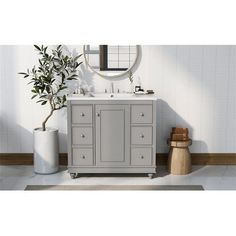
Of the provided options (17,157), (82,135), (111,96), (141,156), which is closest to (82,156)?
(82,135)

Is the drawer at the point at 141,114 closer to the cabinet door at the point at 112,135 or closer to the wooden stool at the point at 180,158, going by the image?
the cabinet door at the point at 112,135

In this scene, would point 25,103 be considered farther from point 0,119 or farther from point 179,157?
point 179,157

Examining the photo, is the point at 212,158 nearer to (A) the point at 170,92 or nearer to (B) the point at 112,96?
(A) the point at 170,92

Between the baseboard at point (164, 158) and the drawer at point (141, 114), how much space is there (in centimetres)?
77

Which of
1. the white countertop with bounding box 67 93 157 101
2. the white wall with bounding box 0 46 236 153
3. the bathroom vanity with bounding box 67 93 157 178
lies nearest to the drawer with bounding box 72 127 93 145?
the bathroom vanity with bounding box 67 93 157 178

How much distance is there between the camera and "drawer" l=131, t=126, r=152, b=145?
5043mm

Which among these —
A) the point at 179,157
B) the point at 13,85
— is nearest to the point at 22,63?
the point at 13,85

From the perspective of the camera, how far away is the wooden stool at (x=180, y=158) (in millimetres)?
5289

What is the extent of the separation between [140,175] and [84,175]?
617mm

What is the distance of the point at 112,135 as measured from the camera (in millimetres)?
5062

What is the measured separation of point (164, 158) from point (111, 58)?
1329 mm

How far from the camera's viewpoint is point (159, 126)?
18.4 ft

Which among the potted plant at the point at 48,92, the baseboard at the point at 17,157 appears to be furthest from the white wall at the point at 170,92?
the potted plant at the point at 48,92

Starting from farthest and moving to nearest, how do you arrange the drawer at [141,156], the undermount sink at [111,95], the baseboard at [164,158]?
the baseboard at [164,158], the undermount sink at [111,95], the drawer at [141,156]
